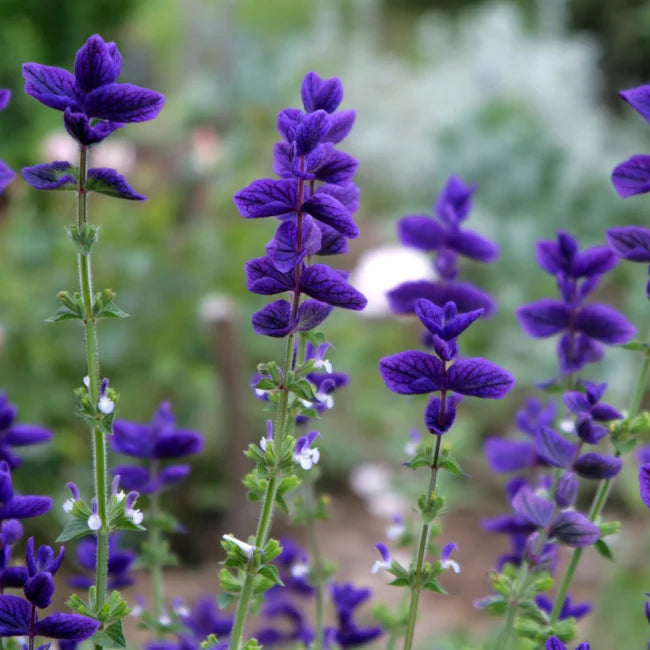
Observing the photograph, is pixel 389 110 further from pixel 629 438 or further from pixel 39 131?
pixel 629 438

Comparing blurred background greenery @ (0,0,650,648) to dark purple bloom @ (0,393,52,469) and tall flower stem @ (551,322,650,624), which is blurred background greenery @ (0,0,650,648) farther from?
dark purple bloom @ (0,393,52,469)

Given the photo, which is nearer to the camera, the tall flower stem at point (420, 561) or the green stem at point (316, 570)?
the tall flower stem at point (420, 561)

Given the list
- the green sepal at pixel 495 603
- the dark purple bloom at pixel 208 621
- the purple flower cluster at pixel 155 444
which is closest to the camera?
the green sepal at pixel 495 603

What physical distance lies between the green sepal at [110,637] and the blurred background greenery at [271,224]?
1.25 feet

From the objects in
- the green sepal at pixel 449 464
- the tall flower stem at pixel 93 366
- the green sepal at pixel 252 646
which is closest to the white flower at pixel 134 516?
the tall flower stem at pixel 93 366

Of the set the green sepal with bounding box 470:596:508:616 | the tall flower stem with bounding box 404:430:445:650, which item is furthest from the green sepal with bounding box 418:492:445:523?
the green sepal with bounding box 470:596:508:616

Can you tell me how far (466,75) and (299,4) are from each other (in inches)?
185

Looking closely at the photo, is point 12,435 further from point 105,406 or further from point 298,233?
point 298,233

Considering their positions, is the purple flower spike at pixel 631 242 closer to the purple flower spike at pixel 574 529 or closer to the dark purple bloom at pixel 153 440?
the purple flower spike at pixel 574 529

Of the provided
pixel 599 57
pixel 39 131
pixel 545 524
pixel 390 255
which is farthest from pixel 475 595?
pixel 599 57

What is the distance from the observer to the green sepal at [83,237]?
66cm

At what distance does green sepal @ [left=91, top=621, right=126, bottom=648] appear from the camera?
70cm

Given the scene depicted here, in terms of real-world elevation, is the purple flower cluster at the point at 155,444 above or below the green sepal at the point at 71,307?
below

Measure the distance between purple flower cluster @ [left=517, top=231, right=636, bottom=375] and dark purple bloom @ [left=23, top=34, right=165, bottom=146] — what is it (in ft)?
1.36
